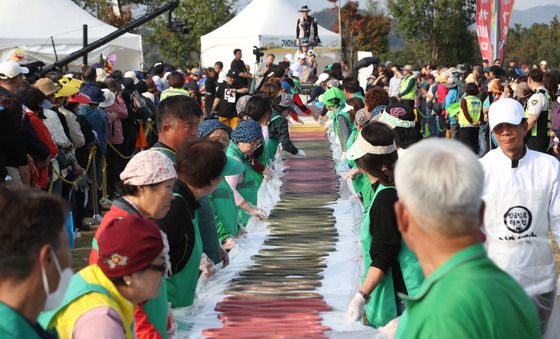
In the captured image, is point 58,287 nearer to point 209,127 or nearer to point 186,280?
point 186,280

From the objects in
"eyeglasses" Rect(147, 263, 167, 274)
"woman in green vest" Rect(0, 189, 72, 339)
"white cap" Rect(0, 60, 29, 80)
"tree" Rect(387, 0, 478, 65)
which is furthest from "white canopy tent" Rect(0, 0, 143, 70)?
"tree" Rect(387, 0, 478, 65)

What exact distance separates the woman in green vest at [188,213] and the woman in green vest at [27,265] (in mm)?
2145

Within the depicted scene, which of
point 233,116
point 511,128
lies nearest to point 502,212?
point 511,128

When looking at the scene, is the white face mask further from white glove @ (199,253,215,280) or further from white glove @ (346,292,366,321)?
white glove @ (199,253,215,280)

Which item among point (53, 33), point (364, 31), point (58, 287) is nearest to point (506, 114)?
point (58, 287)

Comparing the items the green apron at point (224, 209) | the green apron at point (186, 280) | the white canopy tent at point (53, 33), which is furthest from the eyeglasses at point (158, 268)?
the white canopy tent at point (53, 33)

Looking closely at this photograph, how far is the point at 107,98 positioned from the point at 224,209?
5.48 meters

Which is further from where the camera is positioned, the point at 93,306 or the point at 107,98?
the point at 107,98

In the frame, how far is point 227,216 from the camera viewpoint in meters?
7.49

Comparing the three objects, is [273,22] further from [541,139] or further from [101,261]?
[101,261]

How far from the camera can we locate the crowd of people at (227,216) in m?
2.40

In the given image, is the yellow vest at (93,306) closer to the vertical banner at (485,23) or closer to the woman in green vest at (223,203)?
the woman in green vest at (223,203)

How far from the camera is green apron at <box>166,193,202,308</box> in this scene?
504 centimetres

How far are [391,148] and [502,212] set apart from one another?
71 cm
